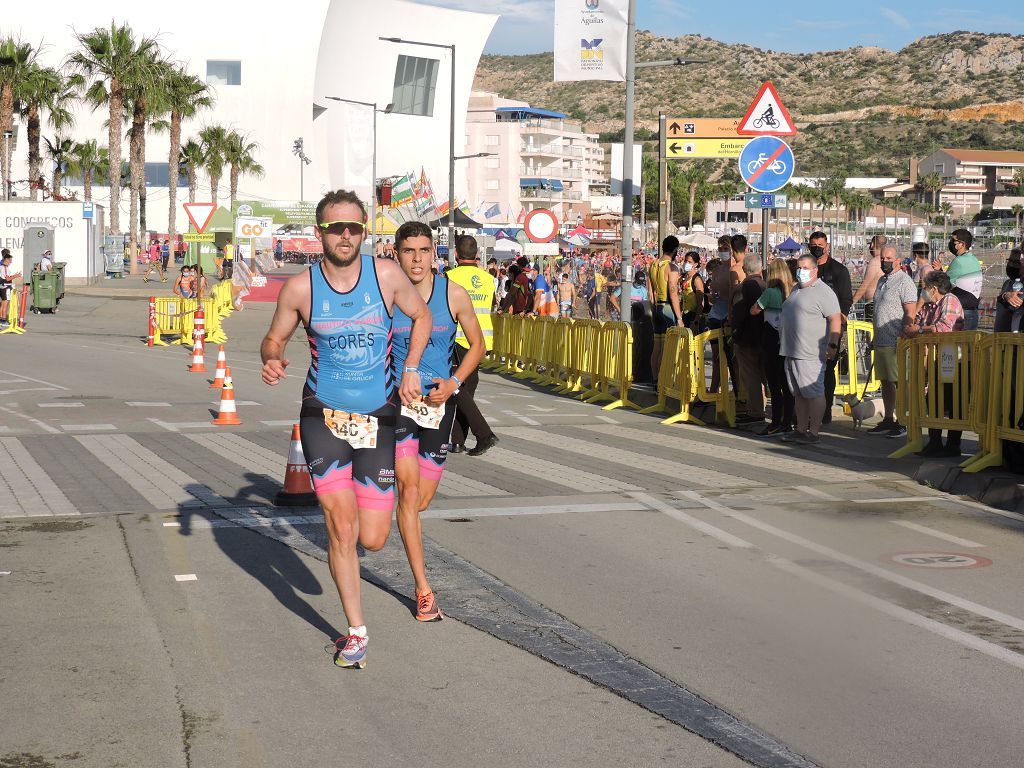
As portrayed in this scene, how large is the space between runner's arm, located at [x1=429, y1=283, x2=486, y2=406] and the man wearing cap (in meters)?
2.41

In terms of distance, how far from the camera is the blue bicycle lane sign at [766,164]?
55.9 ft

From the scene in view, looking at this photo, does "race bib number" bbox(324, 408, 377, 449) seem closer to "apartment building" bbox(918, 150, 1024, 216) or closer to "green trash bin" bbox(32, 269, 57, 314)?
"green trash bin" bbox(32, 269, 57, 314)

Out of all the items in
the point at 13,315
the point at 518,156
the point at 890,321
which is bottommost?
the point at 13,315

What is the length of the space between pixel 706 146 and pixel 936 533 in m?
13.9

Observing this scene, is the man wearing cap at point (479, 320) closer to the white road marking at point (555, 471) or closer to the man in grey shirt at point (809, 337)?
the white road marking at point (555, 471)

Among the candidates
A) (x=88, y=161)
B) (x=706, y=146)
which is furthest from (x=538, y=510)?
(x=88, y=161)

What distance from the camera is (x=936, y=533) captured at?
29.1 feet

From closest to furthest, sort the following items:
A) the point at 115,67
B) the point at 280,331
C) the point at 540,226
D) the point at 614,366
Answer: the point at 280,331 < the point at 614,366 < the point at 540,226 < the point at 115,67

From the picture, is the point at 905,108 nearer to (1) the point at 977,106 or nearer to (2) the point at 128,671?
(1) the point at 977,106

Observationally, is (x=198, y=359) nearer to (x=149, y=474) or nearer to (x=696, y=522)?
(x=149, y=474)

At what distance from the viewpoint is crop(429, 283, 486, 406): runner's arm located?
647 cm

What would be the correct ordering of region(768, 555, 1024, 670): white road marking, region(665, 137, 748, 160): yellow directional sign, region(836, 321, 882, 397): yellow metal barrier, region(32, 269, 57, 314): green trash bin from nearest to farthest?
region(768, 555, 1024, 670): white road marking, region(836, 321, 882, 397): yellow metal barrier, region(665, 137, 748, 160): yellow directional sign, region(32, 269, 57, 314): green trash bin

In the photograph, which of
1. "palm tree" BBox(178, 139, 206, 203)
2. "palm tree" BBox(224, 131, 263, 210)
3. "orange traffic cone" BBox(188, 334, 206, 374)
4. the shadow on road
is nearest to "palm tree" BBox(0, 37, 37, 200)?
"palm tree" BBox(178, 139, 206, 203)

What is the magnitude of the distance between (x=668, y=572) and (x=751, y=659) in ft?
5.72
